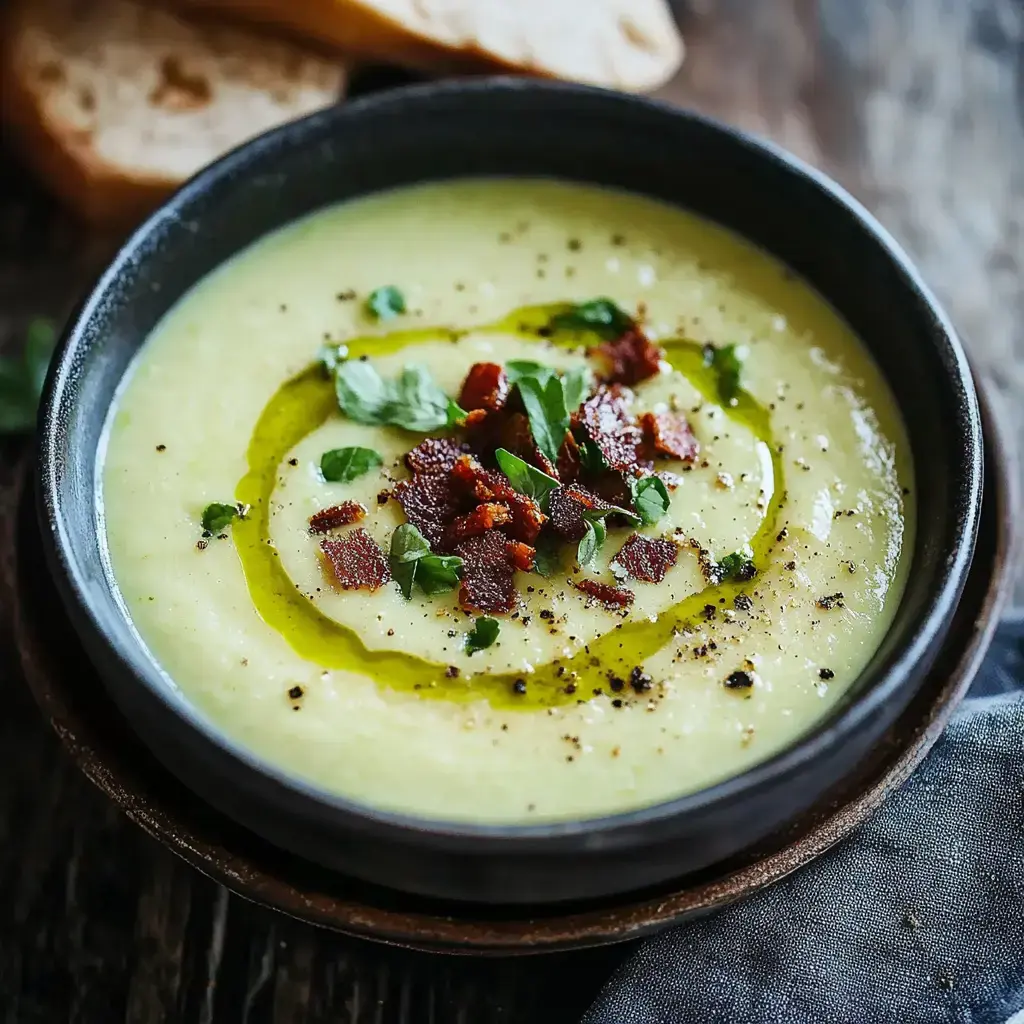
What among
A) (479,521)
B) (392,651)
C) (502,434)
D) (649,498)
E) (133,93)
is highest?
(133,93)

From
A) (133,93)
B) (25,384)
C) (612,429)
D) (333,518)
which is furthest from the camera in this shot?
(133,93)

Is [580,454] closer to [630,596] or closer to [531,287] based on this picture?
[630,596]

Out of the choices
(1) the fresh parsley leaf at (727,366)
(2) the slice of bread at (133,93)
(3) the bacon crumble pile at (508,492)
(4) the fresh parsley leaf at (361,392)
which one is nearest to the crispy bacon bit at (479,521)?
(3) the bacon crumble pile at (508,492)

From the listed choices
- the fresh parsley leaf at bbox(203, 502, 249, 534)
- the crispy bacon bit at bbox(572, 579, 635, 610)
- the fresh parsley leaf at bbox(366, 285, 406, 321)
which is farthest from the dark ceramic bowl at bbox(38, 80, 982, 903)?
the crispy bacon bit at bbox(572, 579, 635, 610)

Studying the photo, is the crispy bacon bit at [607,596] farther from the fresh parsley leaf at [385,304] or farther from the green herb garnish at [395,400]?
the fresh parsley leaf at [385,304]

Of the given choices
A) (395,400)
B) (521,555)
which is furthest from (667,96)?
(521,555)

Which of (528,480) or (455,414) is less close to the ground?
(455,414)

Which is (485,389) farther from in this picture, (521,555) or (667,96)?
(667,96)

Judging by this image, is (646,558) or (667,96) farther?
(667,96)
